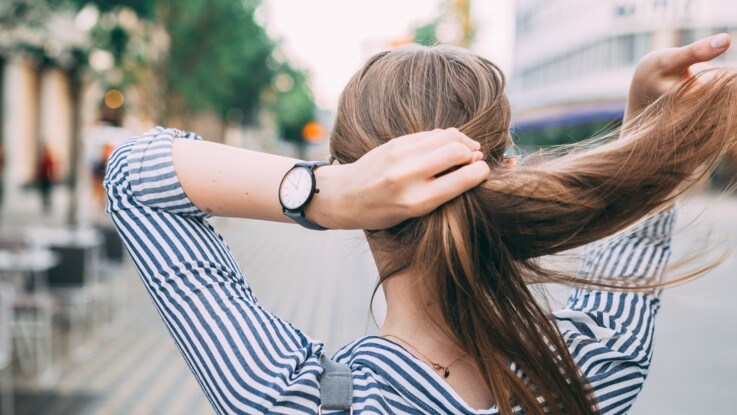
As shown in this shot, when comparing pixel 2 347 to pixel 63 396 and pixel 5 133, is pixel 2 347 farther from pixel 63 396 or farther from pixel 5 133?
pixel 5 133

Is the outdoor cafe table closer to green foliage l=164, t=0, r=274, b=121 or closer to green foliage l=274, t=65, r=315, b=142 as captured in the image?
green foliage l=164, t=0, r=274, b=121

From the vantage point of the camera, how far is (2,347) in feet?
14.3

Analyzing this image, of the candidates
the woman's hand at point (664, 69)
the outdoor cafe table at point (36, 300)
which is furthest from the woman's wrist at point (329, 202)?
the outdoor cafe table at point (36, 300)

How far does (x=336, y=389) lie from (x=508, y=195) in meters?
0.36

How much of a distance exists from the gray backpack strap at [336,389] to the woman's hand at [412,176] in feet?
0.82

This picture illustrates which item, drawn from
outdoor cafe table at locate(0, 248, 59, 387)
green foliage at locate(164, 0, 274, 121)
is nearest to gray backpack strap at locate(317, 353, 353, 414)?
outdoor cafe table at locate(0, 248, 59, 387)

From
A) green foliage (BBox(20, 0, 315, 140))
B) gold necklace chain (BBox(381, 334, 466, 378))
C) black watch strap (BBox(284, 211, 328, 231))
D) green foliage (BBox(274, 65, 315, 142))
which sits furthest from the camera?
green foliage (BBox(274, 65, 315, 142))

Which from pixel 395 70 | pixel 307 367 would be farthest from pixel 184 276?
pixel 395 70

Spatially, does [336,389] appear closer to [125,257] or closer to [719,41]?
[719,41]

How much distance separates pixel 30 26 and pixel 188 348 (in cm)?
762

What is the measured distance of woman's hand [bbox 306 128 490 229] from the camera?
0.86 metres

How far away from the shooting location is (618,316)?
1211mm

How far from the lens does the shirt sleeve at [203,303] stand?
981 millimetres

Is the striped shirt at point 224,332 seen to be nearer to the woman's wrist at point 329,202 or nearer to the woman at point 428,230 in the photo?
the woman at point 428,230
